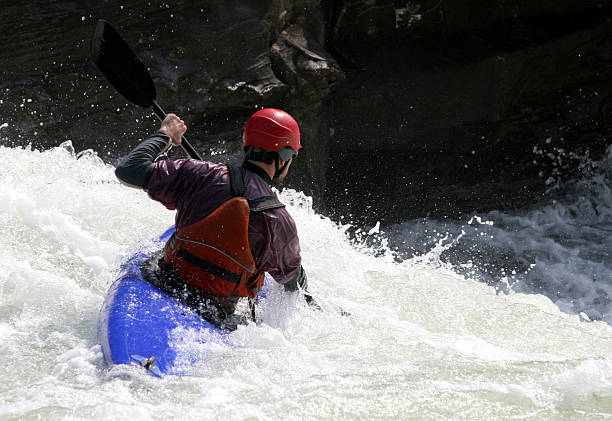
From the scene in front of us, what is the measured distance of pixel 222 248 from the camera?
8.62ft

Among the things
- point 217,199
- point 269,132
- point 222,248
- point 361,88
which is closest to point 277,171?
point 269,132

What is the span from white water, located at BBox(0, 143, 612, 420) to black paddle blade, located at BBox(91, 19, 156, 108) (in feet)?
2.73

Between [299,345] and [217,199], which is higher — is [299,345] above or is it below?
below

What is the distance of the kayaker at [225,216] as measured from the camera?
262cm

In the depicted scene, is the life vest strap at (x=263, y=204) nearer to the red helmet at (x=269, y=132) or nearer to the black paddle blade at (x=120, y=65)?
the red helmet at (x=269, y=132)

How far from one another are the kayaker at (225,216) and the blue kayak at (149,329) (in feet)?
0.34

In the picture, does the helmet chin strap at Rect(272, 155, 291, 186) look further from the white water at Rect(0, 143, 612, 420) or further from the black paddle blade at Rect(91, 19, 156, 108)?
the black paddle blade at Rect(91, 19, 156, 108)

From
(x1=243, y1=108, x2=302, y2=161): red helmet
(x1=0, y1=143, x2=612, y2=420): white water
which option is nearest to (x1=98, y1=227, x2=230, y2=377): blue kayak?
(x1=0, y1=143, x2=612, y2=420): white water

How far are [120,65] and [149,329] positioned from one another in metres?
1.61

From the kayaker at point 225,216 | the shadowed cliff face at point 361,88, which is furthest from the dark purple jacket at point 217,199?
the shadowed cliff face at point 361,88

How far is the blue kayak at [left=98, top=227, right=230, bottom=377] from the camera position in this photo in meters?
2.39

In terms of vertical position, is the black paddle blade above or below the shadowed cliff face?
above

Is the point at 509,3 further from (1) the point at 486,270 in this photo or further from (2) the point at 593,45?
(1) the point at 486,270

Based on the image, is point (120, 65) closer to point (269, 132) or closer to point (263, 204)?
point (269, 132)
